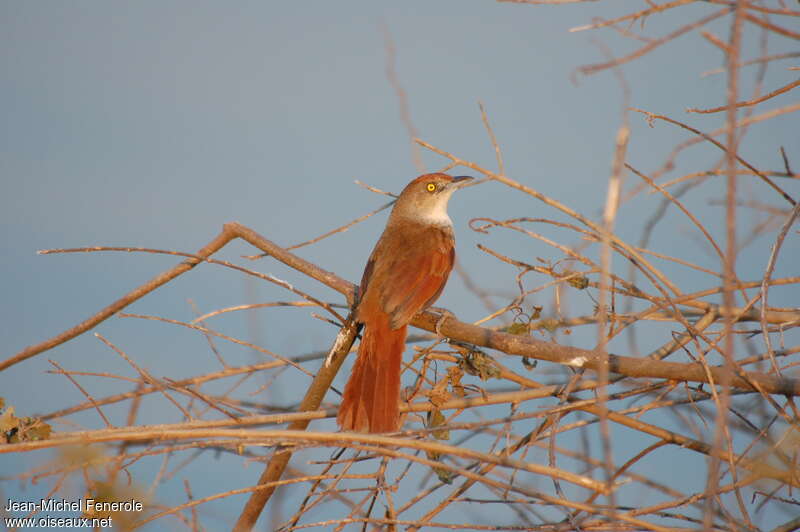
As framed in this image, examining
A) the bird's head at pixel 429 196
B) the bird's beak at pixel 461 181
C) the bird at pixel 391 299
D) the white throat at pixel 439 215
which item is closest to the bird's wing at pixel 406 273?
the bird at pixel 391 299

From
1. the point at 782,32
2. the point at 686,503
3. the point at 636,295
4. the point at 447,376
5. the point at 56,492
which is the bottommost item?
the point at 56,492

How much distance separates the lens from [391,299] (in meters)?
4.32

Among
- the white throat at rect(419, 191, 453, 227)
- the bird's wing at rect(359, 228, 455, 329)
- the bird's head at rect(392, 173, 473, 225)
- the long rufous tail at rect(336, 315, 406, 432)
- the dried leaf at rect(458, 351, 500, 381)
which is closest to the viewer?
the dried leaf at rect(458, 351, 500, 381)

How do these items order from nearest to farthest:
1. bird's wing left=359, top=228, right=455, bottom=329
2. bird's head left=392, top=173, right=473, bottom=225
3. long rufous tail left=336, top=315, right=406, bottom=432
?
long rufous tail left=336, top=315, right=406, bottom=432 → bird's wing left=359, top=228, right=455, bottom=329 → bird's head left=392, top=173, right=473, bottom=225

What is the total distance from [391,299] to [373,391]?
611mm

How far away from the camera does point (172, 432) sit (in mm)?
2660

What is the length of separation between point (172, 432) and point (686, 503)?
6.65ft

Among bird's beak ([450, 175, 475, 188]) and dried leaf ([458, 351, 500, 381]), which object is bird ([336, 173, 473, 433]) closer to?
bird's beak ([450, 175, 475, 188])

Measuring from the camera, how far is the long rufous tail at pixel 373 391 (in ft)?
12.6

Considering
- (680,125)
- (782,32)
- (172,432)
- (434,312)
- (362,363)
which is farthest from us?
(434,312)

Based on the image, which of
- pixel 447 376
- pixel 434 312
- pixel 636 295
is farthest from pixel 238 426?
pixel 636 295

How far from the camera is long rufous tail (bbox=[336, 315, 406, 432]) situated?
12.6ft

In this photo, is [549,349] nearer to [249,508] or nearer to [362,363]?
[362,363]

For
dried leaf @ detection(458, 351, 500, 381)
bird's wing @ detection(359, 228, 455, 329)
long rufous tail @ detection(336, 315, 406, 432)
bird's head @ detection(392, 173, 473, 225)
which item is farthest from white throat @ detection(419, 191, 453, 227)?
dried leaf @ detection(458, 351, 500, 381)
